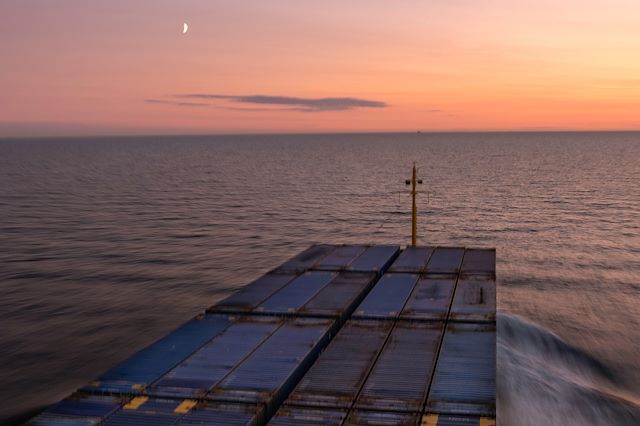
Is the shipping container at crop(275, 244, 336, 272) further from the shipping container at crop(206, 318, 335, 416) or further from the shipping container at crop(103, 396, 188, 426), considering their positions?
the shipping container at crop(103, 396, 188, 426)

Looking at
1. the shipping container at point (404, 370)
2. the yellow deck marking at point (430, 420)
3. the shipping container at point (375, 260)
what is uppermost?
the shipping container at point (375, 260)

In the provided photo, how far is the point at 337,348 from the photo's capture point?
21641mm

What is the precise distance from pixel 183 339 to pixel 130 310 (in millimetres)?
22475

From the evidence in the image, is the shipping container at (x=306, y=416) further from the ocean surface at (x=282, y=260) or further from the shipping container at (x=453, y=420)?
the ocean surface at (x=282, y=260)

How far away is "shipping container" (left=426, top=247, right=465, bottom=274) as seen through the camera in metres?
34.3

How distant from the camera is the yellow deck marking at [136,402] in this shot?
54.8ft

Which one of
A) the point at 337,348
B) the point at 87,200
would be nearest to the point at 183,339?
the point at 337,348

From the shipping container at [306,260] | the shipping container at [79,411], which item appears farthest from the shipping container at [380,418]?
the shipping container at [306,260]

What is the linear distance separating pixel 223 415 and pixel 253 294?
1266 cm

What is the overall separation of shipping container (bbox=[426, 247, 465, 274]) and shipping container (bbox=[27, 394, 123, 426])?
70.2 feet

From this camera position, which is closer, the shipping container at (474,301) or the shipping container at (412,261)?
the shipping container at (474,301)

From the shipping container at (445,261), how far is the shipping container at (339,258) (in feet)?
16.5

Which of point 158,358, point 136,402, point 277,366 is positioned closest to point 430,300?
point 277,366

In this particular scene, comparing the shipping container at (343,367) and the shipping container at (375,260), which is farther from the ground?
the shipping container at (375,260)
